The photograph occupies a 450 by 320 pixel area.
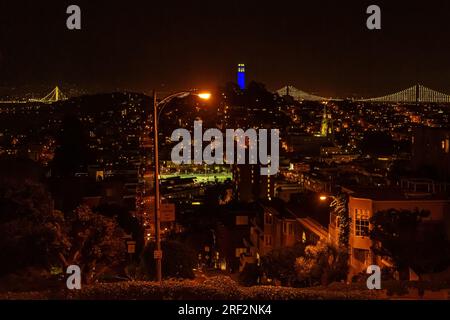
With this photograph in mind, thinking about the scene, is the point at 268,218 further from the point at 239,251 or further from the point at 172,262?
the point at 172,262

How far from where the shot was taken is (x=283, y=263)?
56.2 ft

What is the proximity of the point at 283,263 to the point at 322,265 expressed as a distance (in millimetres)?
1883

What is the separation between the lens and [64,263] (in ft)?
44.7

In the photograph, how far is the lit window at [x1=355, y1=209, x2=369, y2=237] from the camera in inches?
677

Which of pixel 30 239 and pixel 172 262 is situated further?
pixel 172 262

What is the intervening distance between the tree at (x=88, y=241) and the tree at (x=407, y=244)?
5.80 metres

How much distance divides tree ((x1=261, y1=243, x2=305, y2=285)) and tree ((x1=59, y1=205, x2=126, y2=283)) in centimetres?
475

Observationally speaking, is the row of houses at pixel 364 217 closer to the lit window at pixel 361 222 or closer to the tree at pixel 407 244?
the lit window at pixel 361 222

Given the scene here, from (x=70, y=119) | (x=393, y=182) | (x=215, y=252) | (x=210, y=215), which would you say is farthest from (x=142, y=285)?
(x=70, y=119)

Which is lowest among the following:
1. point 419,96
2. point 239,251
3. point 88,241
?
point 239,251

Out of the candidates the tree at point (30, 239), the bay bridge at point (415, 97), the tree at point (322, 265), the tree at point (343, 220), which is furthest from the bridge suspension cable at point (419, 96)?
the tree at point (30, 239)

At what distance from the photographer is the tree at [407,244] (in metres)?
13.9

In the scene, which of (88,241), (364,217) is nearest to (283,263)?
(364,217)
